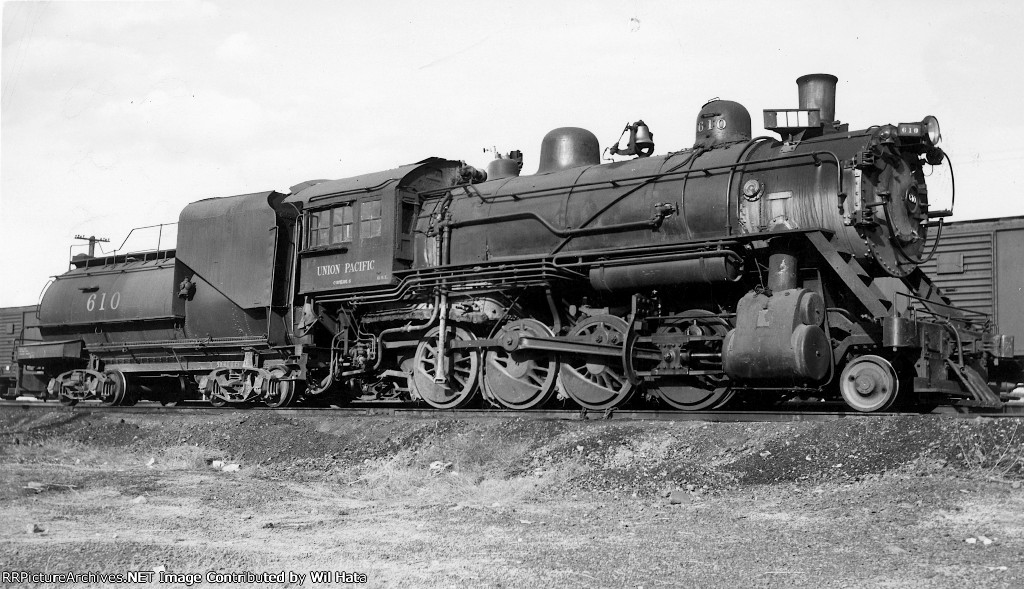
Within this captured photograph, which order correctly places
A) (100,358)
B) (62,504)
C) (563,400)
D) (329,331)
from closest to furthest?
(62,504)
(563,400)
(329,331)
(100,358)

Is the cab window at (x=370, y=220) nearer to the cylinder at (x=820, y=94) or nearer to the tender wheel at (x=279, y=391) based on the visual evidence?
the tender wheel at (x=279, y=391)

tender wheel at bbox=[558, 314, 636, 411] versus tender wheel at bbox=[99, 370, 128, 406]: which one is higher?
tender wheel at bbox=[558, 314, 636, 411]

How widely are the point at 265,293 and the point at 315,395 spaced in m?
1.86

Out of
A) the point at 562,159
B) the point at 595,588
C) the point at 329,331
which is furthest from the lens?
the point at 329,331

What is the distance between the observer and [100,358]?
1847cm

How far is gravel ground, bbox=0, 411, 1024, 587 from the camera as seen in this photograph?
215 inches

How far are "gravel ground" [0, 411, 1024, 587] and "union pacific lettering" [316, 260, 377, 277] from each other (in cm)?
284

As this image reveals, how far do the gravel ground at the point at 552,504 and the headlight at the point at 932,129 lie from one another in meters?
3.98

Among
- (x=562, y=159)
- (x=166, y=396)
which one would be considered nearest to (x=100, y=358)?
(x=166, y=396)

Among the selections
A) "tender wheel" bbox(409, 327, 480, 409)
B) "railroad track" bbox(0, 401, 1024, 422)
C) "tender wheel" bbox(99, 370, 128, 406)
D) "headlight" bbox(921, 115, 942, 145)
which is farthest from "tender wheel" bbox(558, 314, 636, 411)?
"tender wheel" bbox(99, 370, 128, 406)

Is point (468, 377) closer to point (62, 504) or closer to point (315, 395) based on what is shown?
point (315, 395)

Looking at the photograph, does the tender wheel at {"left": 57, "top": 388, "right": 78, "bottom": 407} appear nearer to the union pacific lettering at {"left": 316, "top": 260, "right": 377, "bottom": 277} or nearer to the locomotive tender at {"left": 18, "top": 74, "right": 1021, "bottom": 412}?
the locomotive tender at {"left": 18, "top": 74, "right": 1021, "bottom": 412}

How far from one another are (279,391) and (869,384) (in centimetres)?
930

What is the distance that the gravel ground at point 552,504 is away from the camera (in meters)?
5.46
